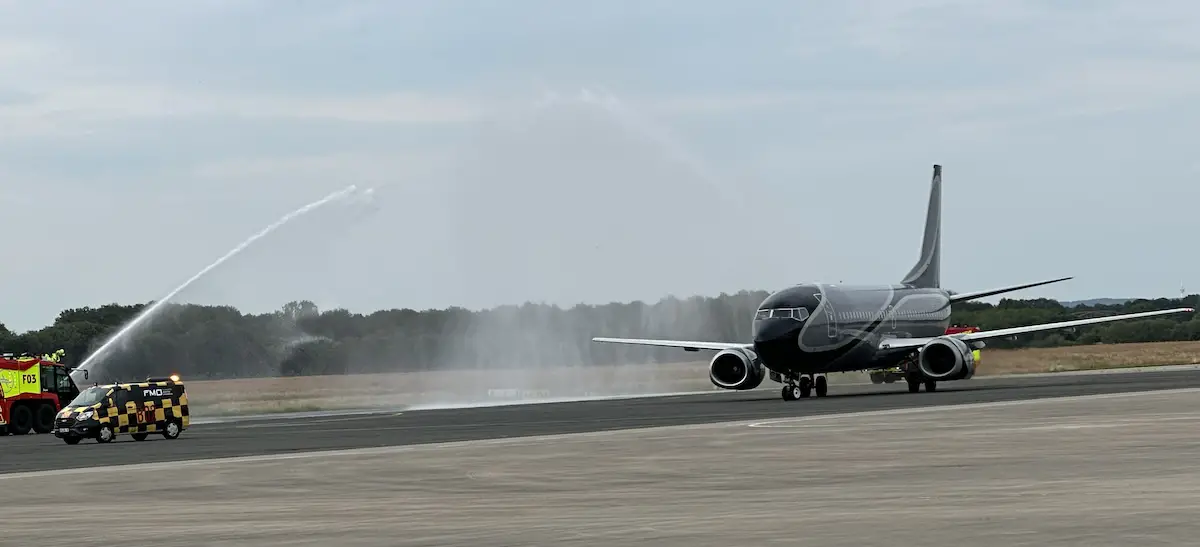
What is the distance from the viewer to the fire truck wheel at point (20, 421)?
58.0m

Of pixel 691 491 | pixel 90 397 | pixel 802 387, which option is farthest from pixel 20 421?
pixel 691 491

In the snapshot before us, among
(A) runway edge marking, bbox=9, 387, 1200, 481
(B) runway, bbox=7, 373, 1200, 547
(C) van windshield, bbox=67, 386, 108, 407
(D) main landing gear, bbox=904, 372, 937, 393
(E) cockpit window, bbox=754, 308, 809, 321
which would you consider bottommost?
(B) runway, bbox=7, 373, 1200, 547

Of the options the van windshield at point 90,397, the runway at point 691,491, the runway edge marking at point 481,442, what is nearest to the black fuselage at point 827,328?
the runway edge marking at point 481,442

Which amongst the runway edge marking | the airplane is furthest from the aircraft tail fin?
the runway edge marking

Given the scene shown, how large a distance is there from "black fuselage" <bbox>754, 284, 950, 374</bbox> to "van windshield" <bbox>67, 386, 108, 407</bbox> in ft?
84.3

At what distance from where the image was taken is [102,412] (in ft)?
152

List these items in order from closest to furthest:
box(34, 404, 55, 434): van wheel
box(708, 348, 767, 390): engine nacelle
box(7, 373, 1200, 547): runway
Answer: box(7, 373, 1200, 547): runway, box(34, 404, 55, 434): van wheel, box(708, 348, 767, 390): engine nacelle

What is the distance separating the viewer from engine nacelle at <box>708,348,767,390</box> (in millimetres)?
66875

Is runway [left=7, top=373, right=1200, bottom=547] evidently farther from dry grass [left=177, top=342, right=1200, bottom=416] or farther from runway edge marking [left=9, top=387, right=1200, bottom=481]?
dry grass [left=177, top=342, right=1200, bottom=416]

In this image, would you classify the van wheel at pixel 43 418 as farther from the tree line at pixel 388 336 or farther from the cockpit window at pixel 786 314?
the cockpit window at pixel 786 314

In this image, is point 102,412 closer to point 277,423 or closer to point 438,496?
point 277,423

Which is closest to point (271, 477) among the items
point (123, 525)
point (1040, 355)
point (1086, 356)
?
point (123, 525)

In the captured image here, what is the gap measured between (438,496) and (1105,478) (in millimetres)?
9574

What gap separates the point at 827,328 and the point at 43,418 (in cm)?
3047
